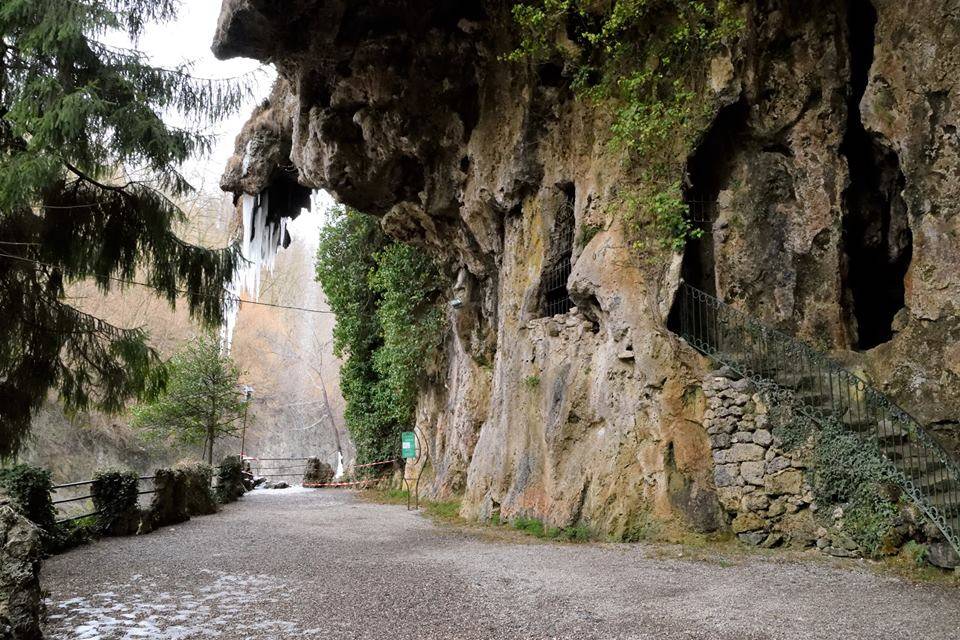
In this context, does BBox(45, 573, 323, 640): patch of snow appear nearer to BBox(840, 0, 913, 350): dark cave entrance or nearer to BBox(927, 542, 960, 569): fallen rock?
BBox(927, 542, 960, 569): fallen rock

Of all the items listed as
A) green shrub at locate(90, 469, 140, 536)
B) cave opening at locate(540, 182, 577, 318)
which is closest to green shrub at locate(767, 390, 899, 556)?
cave opening at locate(540, 182, 577, 318)

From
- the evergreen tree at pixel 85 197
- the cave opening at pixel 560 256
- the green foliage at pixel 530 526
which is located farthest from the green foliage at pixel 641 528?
the evergreen tree at pixel 85 197

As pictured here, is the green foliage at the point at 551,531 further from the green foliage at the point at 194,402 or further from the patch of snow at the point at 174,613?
the green foliage at the point at 194,402

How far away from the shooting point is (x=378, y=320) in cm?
2033

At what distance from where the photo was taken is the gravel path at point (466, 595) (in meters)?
4.62

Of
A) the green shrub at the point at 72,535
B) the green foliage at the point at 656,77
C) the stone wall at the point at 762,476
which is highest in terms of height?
the green foliage at the point at 656,77

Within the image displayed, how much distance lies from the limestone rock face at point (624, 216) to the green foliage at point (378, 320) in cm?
386

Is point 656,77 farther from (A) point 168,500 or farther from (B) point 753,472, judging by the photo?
(A) point 168,500

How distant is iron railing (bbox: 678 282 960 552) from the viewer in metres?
6.60

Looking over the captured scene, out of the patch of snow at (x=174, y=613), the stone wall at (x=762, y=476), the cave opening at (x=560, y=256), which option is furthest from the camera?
the cave opening at (x=560, y=256)

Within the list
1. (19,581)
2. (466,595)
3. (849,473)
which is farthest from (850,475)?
(19,581)

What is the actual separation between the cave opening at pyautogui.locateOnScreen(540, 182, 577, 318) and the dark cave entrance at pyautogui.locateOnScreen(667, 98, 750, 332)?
7.05 ft

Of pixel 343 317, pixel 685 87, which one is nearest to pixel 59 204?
pixel 685 87

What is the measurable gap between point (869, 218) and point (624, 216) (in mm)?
3750
